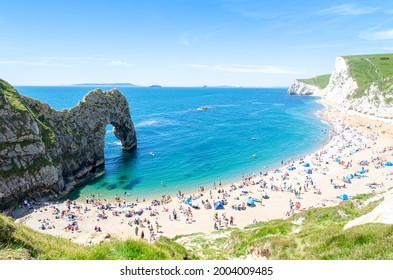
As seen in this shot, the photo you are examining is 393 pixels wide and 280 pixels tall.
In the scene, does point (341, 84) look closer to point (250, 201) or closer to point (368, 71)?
point (368, 71)

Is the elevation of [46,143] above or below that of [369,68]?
below

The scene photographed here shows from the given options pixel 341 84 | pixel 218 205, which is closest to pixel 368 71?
pixel 341 84

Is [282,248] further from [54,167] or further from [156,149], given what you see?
[156,149]

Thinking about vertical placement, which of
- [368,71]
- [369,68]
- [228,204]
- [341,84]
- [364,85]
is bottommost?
[228,204]

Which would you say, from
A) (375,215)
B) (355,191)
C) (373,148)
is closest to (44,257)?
(375,215)

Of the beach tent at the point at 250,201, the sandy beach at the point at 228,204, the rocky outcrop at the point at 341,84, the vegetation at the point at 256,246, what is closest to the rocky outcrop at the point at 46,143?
the sandy beach at the point at 228,204

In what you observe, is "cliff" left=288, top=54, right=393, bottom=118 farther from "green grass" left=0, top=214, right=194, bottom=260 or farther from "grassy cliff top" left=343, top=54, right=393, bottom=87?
"green grass" left=0, top=214, right=194, bottom=260
